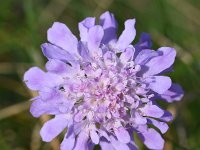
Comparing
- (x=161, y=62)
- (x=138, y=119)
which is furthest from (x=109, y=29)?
(x=138, y=119)

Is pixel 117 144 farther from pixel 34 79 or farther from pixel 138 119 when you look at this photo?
pixel 34 79

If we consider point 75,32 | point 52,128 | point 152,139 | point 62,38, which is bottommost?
point 152,139

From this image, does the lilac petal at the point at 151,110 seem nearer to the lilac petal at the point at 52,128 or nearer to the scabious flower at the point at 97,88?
the scabious flower at the point at 97,88

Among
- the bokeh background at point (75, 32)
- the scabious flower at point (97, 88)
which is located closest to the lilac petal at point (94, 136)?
the scabious flower at point (97, 88)

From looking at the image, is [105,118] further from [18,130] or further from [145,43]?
[18,130]

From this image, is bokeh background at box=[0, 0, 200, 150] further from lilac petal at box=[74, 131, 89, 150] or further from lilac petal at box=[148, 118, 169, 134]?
lilac petal at box=[74, 131, 89, 150]

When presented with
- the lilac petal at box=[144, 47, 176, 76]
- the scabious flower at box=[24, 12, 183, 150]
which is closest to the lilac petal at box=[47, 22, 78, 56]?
the scabious flower at box=[24, 12, 183, 150]

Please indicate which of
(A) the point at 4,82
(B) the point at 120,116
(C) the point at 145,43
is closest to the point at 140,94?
(B) the point at 120,116
